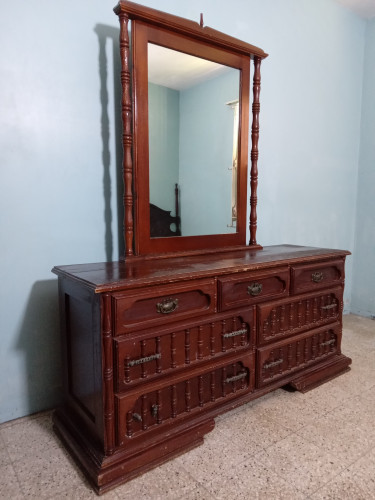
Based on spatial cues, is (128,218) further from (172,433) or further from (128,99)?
(172,433)

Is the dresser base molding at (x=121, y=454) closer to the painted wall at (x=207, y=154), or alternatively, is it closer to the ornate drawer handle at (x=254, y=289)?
the ornate drawer handle at (x=254, y=289)

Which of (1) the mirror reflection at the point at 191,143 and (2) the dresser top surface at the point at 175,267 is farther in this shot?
(1) the mirror reflection at the point at 191,143

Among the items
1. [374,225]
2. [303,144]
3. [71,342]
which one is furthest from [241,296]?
[374,225]

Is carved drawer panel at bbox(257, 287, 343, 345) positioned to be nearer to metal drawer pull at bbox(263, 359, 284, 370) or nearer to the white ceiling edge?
metal drawer pull at bbox(263, 359, 284, 370)

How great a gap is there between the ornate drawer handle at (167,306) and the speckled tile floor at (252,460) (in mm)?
637

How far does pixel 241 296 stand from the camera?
1.74m

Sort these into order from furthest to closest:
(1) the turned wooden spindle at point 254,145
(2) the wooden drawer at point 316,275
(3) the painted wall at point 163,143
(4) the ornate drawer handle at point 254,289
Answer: (1) the turned wooden spindle at point 254,145
(2) the wooden drawer at point 316,275
(3) the painted wall at point 163,143
(4) the ornate drawer handle at point 254,289

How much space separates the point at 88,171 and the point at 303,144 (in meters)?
1.88

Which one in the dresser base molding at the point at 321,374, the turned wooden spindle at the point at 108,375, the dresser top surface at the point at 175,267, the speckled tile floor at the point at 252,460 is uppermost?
the dresser top surface at the point at 175,267

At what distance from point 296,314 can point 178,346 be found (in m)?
0.83

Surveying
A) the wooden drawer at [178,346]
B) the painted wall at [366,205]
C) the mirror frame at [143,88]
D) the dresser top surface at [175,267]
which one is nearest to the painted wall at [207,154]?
the mirror frame at [143,88]

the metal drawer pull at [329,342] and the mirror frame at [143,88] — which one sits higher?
the mirror frame at [143,88]

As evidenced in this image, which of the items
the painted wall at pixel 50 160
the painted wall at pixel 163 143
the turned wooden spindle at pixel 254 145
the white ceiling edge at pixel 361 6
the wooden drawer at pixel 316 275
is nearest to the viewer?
the painted wall at pixel 50 160

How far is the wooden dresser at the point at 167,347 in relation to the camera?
4.51ft
